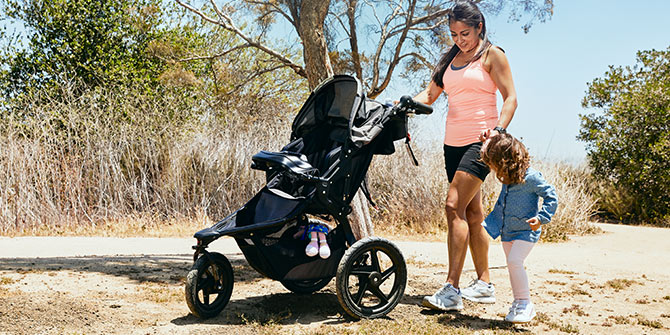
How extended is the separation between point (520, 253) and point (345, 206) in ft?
3.50

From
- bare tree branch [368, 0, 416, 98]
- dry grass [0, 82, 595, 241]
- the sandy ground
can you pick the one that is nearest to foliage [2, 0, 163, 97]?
dry grass [0, 82, 595, 241]

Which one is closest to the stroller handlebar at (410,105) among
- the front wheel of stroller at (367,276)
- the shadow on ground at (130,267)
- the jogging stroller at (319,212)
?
the jogging stroller at (319,212)

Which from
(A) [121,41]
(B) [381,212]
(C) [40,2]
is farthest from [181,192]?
(C) [40,2]

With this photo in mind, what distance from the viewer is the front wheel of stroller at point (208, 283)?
3348 mm

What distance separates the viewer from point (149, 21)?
1487 centimetres

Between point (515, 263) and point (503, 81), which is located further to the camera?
point (503, 81)

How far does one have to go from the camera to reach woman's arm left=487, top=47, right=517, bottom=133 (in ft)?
12.2

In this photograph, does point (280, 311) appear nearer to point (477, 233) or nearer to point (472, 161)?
point (477, 233)

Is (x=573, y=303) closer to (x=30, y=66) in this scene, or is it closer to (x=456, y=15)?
(x=456, y=15)

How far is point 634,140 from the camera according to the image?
13.0 metres

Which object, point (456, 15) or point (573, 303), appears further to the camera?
point (573, 303)

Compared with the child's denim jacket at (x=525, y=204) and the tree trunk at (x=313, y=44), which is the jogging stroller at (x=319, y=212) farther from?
the tree trunk at (x=313, y=44)

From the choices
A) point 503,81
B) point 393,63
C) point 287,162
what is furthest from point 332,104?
point 393,63

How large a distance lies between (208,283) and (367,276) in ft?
3.10
